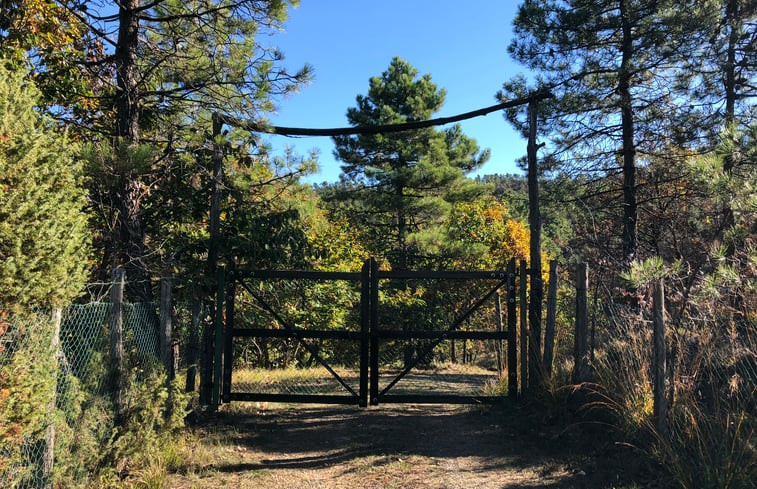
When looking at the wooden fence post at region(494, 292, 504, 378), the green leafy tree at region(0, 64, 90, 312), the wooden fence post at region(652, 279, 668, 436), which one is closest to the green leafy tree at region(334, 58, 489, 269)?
the wooden fence post at region(494, 292, 504, 378)

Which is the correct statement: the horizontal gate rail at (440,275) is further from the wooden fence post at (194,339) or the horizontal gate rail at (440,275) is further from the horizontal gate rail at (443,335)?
the wooden fence post at (194,339)

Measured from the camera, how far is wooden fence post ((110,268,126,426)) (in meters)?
4.73

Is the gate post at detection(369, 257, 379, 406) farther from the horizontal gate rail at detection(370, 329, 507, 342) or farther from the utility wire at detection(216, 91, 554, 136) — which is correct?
the utility wire at detection(216, 91, 554, 136)

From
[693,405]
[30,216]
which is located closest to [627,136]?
[693,405]

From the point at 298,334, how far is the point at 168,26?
4.80 meters

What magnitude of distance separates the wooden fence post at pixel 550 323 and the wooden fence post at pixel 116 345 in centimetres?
519

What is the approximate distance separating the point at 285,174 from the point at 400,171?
438 inches

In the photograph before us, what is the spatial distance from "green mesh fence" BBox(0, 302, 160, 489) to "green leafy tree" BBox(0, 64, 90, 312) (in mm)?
239

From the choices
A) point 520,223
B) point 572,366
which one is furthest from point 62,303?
point 520,223

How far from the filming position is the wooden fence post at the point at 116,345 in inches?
186

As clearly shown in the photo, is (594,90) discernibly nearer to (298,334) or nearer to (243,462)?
(298,334)

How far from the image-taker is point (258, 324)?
8.47m

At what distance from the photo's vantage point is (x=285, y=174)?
26.6ft

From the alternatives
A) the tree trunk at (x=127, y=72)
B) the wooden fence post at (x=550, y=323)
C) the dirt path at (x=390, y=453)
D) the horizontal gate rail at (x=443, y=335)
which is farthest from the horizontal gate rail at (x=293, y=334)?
the tree trunk at (x=127, y=72)
